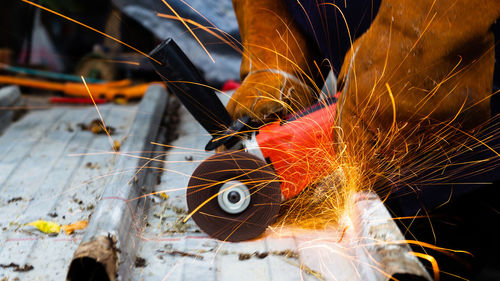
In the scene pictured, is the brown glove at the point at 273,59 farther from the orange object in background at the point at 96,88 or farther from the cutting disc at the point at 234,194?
the orange object in background at the point at 96,88

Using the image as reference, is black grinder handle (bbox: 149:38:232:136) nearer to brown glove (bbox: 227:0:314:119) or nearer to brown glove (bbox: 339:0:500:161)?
brown glove (bbox: 227:0:314:119)

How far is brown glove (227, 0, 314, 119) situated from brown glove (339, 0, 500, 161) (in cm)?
47

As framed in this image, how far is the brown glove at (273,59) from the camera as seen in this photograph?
1862 millimetres

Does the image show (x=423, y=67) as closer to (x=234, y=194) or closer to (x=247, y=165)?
(x=247, y=165)

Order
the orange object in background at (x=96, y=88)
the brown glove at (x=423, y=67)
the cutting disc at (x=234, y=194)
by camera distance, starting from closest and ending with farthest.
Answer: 1. the brown glove at (x=423, y=67)
2. the cutting disc at (x=234, y=194)
3. the orange object in background at (x=96, y=88)

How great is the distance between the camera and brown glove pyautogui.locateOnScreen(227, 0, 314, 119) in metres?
1.86

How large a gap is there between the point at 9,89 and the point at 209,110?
2.16 meters

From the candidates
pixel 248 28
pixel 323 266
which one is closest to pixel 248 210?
pixel 323 266

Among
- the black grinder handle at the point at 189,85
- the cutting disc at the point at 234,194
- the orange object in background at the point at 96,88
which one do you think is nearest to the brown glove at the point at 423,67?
the cutting disc at the point at 234,194

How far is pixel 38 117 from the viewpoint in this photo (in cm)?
306

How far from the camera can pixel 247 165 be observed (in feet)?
5.21

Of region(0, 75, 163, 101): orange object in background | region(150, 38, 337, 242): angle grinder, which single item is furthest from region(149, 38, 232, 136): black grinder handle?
region(0, 75, 163, 101): orange object in background

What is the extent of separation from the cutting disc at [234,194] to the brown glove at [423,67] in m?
0.41

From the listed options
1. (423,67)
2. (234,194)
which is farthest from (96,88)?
(423,67)
